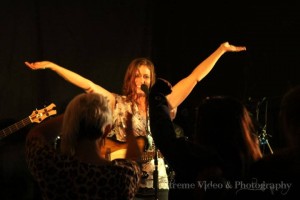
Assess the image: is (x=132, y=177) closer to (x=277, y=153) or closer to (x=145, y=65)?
(x=277, y=153)

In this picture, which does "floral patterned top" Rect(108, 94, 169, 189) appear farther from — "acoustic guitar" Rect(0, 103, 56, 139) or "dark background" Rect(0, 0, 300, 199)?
"dark background" Rect(0, 0, 300, 199)

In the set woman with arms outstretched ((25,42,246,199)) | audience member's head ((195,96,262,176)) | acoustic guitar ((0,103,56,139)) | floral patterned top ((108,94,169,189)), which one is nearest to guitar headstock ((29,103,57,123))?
acoustic guitar ((0,103,56,139))

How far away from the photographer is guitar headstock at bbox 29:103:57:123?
4.07 m

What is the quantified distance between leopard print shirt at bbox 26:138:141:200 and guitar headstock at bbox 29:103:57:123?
225 cm

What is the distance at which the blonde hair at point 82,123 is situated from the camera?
1.87 m

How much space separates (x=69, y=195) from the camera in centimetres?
183

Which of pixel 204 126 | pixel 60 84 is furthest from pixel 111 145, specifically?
pixel 204 126

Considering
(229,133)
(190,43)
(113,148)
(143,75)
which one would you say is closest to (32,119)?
(113,148)

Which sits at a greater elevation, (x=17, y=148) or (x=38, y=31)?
(x=38, y=31)

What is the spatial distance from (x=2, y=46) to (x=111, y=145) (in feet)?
5.05

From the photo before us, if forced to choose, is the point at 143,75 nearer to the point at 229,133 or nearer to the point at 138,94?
the point at 138,94

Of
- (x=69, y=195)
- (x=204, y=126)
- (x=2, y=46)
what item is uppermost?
(x=2, y=46)

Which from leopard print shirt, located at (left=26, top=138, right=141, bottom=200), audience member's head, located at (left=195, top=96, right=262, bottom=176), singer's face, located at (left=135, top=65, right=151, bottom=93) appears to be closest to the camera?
audience member's head, located at (left=195, top=96, right=262, bottom=176)

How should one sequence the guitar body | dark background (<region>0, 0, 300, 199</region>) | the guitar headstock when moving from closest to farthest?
the guitar body, the guitar headstock, dark background (<region>0, 0, 300, 199</region>)
